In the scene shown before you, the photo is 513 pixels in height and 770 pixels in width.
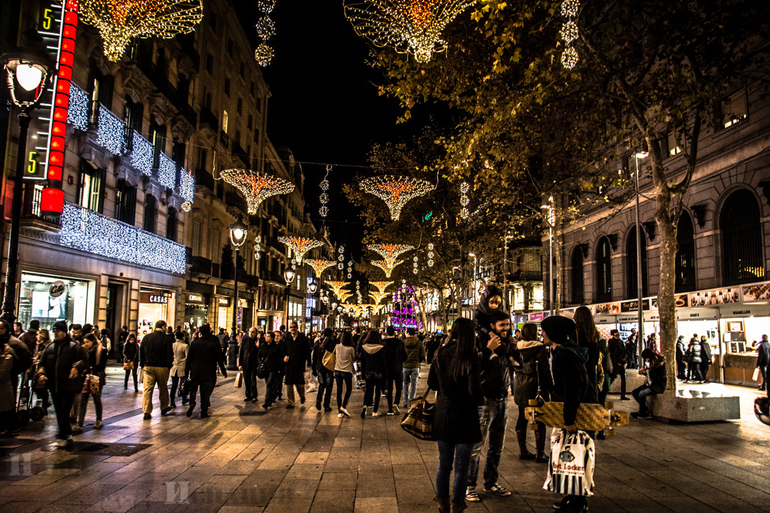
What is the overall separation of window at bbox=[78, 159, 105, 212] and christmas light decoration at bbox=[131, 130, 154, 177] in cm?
198

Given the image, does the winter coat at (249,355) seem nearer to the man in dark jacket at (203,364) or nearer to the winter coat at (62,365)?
the man in dark jacket at (203,364)

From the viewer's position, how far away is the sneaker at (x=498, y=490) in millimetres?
5738

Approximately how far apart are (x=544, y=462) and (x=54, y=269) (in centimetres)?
1572

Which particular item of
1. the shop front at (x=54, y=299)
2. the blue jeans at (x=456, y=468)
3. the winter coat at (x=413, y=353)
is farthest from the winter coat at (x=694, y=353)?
the shop front at (x=54, y=299)

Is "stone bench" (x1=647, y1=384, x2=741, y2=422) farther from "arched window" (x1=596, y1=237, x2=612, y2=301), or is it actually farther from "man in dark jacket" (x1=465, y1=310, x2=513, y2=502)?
Result: "arched window" (x1=596, y1=237, x2=612, y2=301)

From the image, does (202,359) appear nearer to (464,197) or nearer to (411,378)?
(411,378)

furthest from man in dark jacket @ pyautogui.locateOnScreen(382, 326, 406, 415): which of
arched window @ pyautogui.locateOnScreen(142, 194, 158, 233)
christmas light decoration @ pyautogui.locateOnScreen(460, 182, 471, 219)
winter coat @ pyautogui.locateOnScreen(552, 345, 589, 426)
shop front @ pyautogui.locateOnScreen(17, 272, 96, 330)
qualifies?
arched window @ pyautogui.locateOnScreen(142, 194, 158, 233)

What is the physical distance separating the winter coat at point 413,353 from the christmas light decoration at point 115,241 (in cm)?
1102

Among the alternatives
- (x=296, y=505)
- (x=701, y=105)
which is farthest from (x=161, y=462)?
(x=701, y=105)

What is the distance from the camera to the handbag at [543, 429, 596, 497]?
4.82 metres

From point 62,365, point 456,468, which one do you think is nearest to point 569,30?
point 456,468

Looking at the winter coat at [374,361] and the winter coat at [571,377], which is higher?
the winter coat at [571,377]

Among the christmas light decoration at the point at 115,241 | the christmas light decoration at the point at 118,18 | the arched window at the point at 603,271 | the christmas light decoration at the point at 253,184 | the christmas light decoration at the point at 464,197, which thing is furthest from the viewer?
the arched window at the point at 603,271

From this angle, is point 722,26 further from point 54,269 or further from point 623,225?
point 623,225
